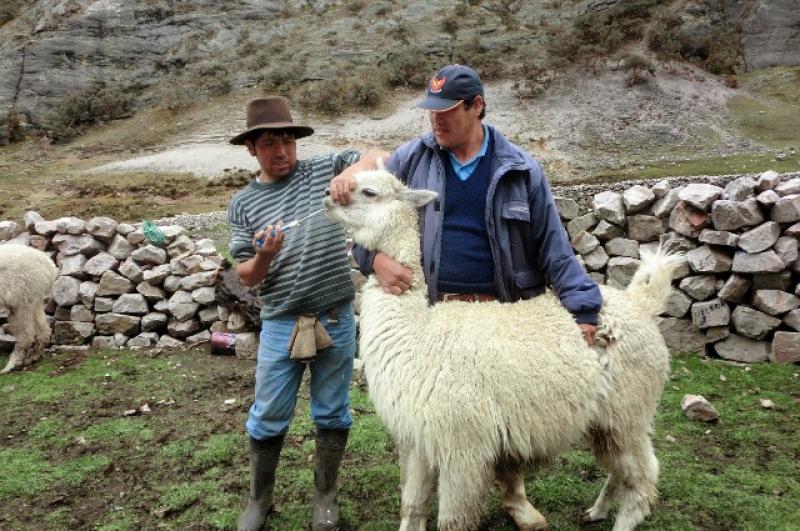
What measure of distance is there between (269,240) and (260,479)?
160 centimetres

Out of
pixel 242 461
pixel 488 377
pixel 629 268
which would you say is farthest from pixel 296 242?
pixel 629 268

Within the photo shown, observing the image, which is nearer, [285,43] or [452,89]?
[452,89]

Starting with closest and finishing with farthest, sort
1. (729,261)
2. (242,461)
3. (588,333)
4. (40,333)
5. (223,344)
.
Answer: (588,333), (242,461), (729,261), (223,344), (40,333)

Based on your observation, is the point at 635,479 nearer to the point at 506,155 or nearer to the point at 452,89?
the point at 506,155

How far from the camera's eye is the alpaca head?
3.28 meters

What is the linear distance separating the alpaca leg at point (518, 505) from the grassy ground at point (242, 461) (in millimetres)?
251

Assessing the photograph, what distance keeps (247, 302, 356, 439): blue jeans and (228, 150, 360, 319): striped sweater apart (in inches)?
5.4

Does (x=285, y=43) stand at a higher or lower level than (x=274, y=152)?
lower

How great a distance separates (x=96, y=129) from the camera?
34781mm

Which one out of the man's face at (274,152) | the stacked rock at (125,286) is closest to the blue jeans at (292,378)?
the man's face at (274,152)

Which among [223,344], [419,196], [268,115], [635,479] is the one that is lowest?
[223,344]

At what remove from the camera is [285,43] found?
4000 cm

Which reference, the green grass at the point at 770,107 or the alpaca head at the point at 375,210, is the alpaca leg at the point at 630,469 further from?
the green grass at the point at 770,107

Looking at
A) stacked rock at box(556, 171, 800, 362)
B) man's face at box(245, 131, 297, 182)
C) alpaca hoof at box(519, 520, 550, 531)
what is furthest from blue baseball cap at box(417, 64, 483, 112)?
stacked rock at box(556, 171, 800, 362)
